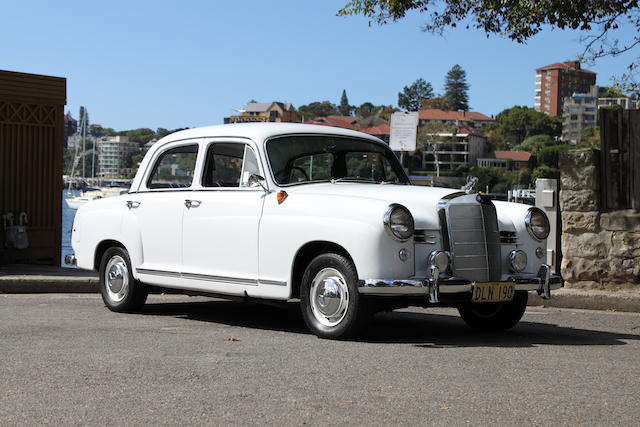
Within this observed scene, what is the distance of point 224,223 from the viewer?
28.6ft

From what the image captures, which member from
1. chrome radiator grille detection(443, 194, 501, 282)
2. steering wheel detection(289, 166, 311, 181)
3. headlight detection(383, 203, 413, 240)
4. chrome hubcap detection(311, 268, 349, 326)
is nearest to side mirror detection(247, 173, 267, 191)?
steering wheel detection(289, 166, 311, 181)

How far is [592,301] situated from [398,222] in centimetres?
451

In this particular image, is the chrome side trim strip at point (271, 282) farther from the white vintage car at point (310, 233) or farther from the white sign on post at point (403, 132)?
the white sign on post at point (403, 132)

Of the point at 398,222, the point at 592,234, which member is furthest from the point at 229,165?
the point at 592,234

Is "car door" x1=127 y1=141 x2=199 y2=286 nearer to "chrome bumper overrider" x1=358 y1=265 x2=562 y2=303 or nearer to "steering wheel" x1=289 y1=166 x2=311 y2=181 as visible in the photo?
"steering wheel" x1=289 y1=166 x2=311 y2=181

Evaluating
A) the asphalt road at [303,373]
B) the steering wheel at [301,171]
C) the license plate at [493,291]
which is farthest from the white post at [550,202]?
the steering wheel at [301,171]

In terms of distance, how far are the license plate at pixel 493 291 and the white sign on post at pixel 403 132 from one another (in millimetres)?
8125

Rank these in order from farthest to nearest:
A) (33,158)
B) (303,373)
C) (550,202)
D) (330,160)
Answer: (33,158) → (550,202) → (330,160) → (303,373)

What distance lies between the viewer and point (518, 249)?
8.15 metres

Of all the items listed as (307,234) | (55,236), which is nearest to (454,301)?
(307,234)

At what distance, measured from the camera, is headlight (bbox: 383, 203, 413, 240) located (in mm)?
7359

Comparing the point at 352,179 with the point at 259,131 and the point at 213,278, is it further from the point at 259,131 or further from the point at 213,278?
the point at 213,278

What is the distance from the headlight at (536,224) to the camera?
27.1 feet

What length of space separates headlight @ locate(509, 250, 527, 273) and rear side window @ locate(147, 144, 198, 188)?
312 centimetres
